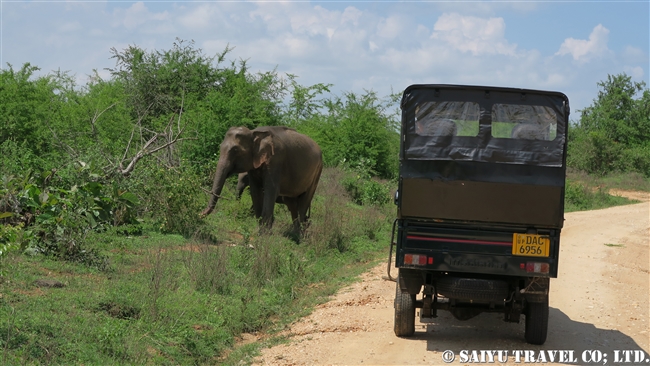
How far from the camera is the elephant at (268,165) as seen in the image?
1564 cm

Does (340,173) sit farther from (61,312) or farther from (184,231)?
(61,312)

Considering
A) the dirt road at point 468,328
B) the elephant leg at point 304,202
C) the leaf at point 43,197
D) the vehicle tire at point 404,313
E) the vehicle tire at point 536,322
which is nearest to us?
the dirt road at point 468,328

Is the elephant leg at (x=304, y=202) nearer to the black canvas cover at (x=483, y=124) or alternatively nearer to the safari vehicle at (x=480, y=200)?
the safari vehicle at (x=480, y=200)

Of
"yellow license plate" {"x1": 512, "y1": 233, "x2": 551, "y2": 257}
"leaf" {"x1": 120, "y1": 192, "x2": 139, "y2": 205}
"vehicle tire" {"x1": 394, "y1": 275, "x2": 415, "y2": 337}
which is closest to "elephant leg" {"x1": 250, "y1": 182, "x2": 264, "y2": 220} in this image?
"leaf" {"x1": 120, "y1": 192, "x2": 139, "y2": 205}

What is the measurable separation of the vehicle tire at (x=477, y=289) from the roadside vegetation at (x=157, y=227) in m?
2.34

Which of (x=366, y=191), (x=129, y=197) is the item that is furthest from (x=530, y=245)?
(x=366, y=191)

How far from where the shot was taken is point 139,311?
8938 millimetres

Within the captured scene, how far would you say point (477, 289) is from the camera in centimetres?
798

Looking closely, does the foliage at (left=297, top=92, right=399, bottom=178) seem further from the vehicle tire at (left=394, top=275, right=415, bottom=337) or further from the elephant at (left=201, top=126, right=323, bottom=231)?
the vehicle tire at (left=394, top=275, right=415, bottom=337)

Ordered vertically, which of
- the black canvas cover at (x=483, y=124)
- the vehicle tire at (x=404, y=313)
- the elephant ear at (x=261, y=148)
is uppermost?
the black canvas cover at (x=483, y=124)

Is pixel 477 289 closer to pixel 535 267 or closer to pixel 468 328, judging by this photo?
pixel 535 267

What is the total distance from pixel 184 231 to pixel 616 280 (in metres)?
7.87

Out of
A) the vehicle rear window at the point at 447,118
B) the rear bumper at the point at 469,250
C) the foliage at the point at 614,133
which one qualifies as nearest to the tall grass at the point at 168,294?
the rear bumper at the point at 469,250

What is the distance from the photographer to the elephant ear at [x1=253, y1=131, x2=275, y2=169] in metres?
16.0
